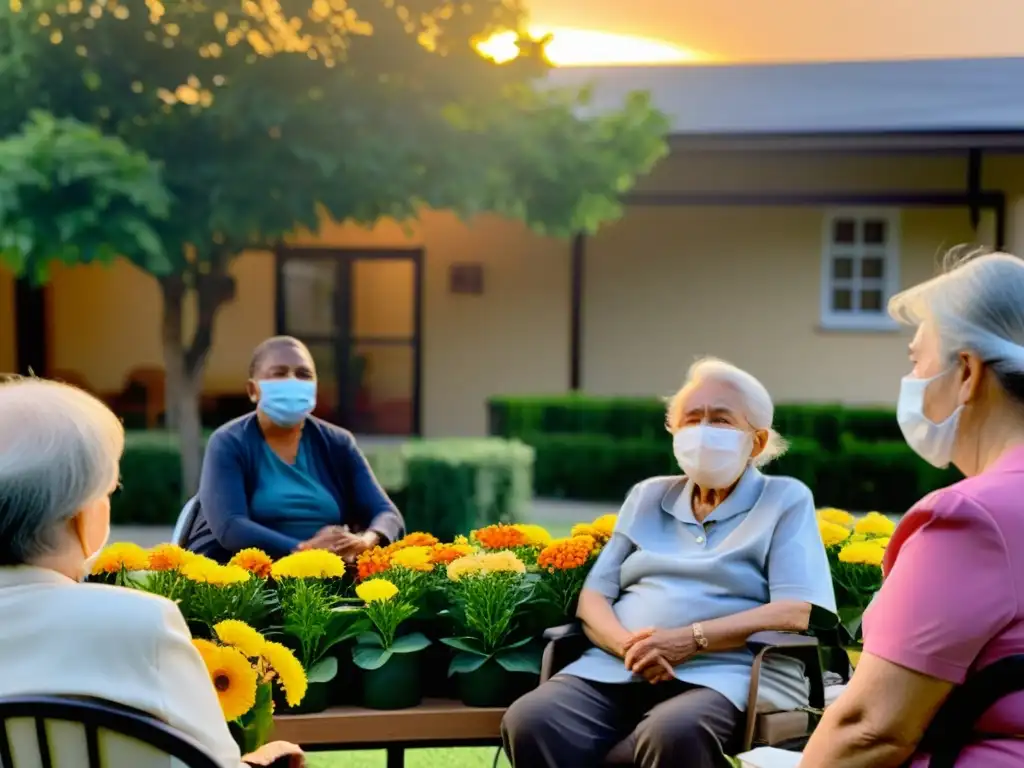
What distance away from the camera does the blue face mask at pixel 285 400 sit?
402 centimetres

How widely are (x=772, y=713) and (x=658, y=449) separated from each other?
8.06m

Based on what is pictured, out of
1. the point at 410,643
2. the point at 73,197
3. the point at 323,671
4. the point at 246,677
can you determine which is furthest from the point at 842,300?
the point at 246,677

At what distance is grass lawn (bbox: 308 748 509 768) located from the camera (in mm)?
4215

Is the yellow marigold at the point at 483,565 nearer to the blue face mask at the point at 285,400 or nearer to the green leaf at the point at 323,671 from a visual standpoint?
the green leaf at the point at 323,671

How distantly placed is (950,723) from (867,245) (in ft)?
41.1

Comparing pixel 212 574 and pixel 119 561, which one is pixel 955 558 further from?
pixel 119 561

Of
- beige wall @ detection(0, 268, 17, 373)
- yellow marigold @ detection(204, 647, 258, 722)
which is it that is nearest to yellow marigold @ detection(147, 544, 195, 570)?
yellow marigold @ detection(204, 647, 258, 722)

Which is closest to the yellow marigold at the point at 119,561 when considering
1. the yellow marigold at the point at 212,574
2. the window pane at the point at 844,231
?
the yellow marigold at the point at 212,574

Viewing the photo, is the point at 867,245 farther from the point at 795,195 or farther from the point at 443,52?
the point at 443,52

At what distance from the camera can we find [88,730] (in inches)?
65.4

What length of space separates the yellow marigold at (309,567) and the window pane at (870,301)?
11713mm

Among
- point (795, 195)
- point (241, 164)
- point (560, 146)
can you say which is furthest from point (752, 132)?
point (241, 164)

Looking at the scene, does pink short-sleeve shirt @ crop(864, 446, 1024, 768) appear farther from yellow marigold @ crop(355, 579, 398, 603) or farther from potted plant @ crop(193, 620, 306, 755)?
yellow marigold @ crop(355, 579, 398, 603)

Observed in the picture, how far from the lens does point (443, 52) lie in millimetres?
9195
